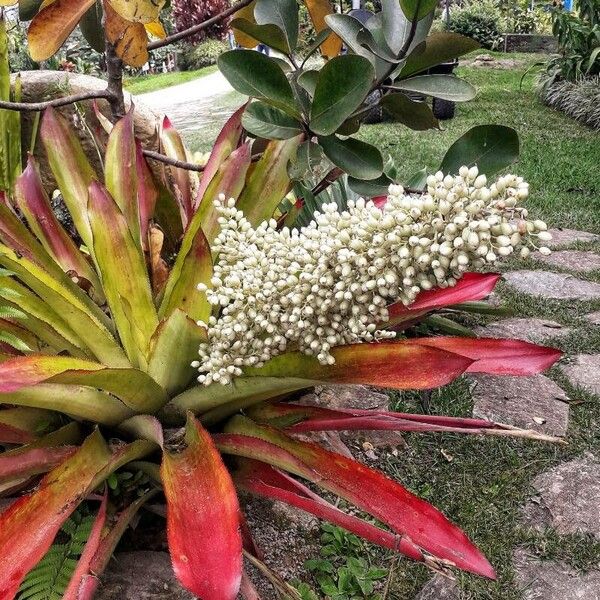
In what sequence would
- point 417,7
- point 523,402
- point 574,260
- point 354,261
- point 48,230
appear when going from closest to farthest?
1. point 354,261
2. point 417,7
3. point 48,230
4. point 523,402
5. point 574,260

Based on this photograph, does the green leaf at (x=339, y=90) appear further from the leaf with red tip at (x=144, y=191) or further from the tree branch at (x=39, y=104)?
the tree branch at (x=39, y=104)

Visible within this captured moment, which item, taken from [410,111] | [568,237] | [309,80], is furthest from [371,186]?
[568,237]

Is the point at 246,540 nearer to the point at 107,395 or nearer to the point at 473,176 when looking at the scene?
the point at 107,395

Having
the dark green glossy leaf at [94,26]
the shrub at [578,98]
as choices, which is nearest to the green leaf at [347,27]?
the dark green glossy leaf at [94,26]

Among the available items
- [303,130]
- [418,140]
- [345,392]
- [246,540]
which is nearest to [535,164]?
[418,140]

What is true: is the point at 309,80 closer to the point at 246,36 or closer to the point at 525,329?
the point at 246,36

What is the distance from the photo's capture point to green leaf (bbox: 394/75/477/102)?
146 cm

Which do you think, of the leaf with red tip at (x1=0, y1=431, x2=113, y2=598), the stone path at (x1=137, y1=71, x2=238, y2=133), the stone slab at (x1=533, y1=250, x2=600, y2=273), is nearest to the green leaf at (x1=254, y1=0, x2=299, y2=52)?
the leaf with red tip at (x1=0, y1=431, x2=113, y2=598)

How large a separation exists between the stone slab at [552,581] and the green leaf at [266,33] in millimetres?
1365

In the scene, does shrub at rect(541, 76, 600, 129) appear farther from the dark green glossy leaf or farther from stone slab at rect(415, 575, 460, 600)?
stone slab at rect(415, 575, 460, 600)

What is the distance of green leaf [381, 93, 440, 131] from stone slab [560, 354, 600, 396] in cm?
115

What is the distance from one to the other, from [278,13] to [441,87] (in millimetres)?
468

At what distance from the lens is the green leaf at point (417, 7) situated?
3.96 feet

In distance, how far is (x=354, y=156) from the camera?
155cm
